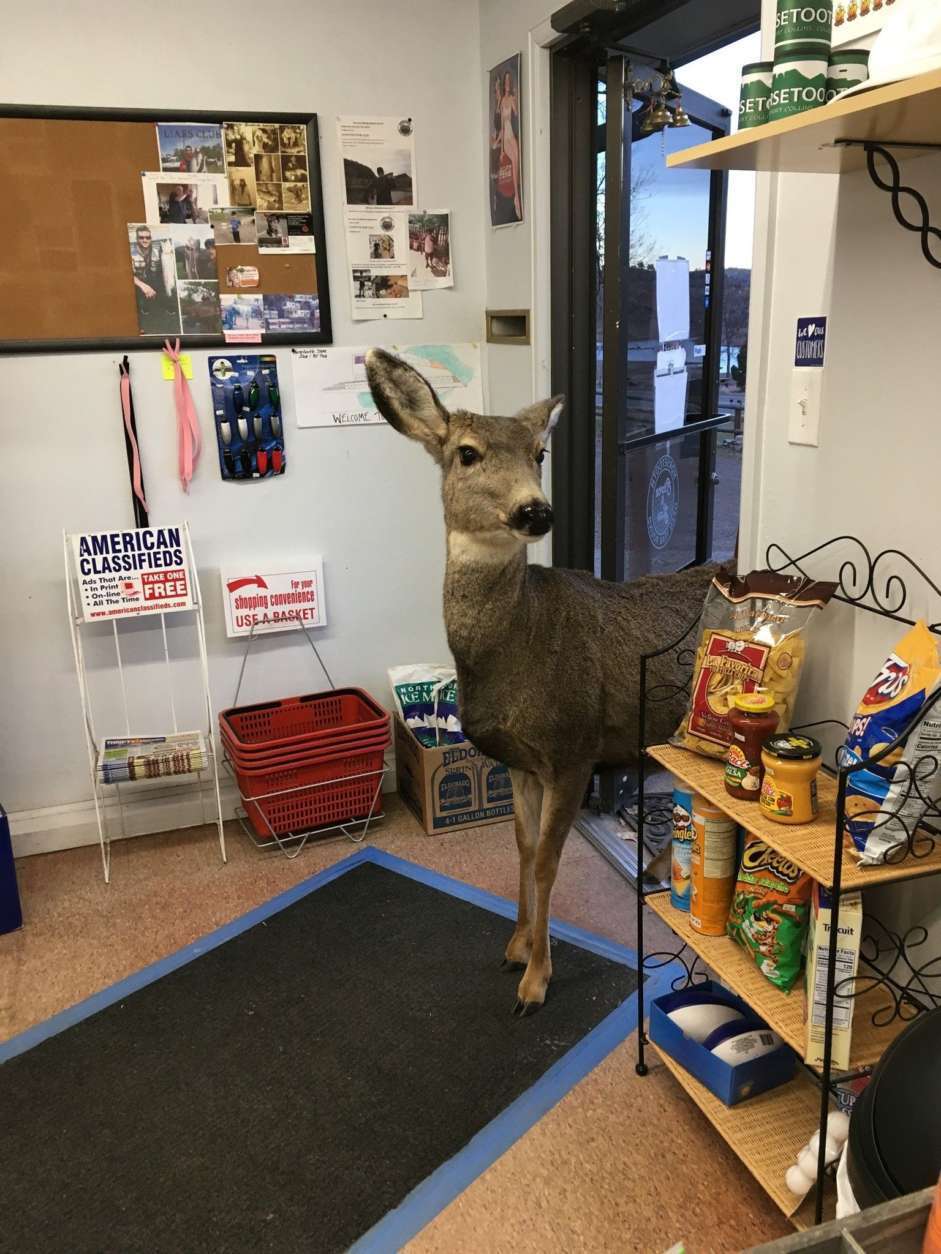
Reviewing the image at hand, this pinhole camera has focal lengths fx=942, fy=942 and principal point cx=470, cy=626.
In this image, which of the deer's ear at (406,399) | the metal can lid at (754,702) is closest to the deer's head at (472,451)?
the deer's ear at (406,399)

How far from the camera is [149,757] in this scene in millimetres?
2973

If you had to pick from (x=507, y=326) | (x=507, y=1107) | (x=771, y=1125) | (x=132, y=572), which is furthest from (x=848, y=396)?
(x=132, y=572)

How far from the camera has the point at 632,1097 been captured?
6.71 feet

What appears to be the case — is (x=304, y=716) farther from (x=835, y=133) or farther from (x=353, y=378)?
(x=835, y=133)

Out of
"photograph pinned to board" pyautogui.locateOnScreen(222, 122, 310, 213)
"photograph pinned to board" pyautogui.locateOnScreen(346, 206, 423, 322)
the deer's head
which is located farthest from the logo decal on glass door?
"photograph pinned to board" pyautogui.locateOnScreen(222, 122, 310, 213)

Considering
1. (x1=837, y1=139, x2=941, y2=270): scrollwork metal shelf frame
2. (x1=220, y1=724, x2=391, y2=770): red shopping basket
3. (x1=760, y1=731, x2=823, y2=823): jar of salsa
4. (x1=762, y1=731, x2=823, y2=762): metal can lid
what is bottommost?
(x1=220, y1=724, x2=391, y2=770): red shopping basket

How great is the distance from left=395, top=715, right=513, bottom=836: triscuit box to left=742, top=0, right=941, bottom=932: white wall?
4.93 ft

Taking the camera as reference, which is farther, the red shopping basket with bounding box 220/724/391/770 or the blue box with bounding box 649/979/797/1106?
the red shopping basket with bounding box 220/724/391/770

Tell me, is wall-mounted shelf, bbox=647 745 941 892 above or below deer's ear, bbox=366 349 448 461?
below

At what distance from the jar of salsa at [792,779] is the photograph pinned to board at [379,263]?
2.25m

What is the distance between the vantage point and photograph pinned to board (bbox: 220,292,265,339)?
3.05 metres

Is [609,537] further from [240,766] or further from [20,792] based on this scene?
[20,792]

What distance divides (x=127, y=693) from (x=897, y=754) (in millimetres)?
2587

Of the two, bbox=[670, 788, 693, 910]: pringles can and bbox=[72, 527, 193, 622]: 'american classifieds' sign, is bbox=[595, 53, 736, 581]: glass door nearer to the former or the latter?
bbox=[670, 788, 693, 910]: pringles can
